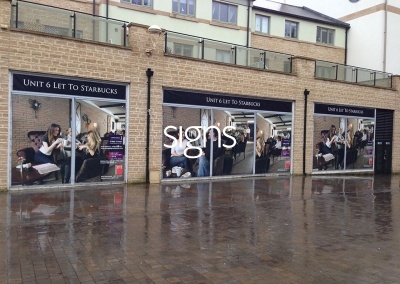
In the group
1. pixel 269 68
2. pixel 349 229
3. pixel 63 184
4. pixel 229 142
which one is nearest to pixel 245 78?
pixel 269 68

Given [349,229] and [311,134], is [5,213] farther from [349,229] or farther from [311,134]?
[311,134]

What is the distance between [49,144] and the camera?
39.2 ft

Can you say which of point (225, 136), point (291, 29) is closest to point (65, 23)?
point (225, 136)

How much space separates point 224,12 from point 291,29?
5352 mm

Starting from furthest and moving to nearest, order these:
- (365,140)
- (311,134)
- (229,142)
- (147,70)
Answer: (365,140) < (311,134) < (229,142) < (147,70)

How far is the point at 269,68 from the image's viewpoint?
16812mm

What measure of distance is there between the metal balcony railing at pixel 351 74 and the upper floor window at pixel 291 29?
291 inches

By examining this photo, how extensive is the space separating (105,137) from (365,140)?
1345 centimetres

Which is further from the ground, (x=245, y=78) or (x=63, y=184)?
(x=245, y=78)

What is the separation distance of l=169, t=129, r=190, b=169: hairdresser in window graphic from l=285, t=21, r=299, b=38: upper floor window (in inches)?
582

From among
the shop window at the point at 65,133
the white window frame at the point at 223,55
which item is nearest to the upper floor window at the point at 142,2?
the white window frame at the point at 223,55

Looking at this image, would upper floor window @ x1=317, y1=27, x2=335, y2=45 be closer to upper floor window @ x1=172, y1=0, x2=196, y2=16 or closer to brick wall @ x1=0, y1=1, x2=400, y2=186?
brick wall @ x1=0, y1=1, x2=400, y2=186

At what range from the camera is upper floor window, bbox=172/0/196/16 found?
72.2 feet

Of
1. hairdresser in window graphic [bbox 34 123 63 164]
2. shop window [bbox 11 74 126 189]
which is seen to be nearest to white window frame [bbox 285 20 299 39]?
shop window [bbox 11 74 126 189]
